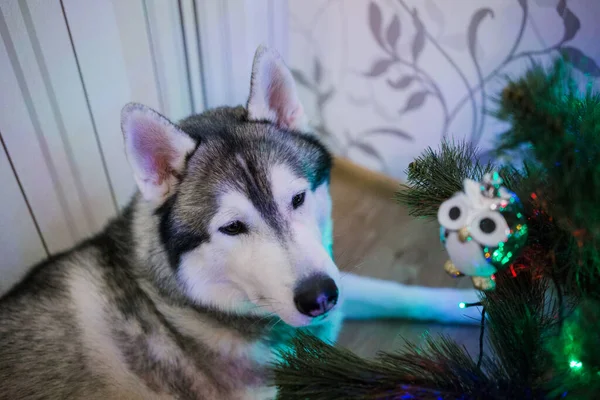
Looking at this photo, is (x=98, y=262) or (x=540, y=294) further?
(x=98, y=262)

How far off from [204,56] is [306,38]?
0.56 m

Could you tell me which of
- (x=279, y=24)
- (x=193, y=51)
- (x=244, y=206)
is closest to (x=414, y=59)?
(x=279, y=24)

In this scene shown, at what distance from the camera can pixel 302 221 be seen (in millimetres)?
1070

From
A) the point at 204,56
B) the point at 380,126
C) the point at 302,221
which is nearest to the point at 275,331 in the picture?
the point at 302,221

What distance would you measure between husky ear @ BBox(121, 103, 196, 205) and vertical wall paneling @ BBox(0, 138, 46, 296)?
58cm

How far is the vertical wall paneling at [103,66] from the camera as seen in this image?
135cm

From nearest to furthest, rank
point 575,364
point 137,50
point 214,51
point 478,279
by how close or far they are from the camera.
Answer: point 575,364 < point 478,279 < point 137,50 < point 214,51

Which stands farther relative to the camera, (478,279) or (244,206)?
(244,206)

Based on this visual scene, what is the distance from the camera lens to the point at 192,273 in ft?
3.63

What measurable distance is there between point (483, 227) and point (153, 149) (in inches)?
29.5

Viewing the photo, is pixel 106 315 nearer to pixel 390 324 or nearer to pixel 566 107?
pixel 390 324

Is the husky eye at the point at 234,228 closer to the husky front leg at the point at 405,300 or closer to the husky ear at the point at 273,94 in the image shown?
the husky ear at the point at 273,94

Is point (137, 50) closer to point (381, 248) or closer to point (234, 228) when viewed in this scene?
point (234, 228)

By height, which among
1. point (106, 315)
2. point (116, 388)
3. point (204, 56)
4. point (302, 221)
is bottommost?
point (116, 388)
